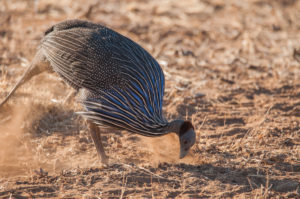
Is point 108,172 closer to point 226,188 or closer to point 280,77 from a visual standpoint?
point 226,188

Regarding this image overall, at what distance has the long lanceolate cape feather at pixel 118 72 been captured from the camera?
397 centimetres

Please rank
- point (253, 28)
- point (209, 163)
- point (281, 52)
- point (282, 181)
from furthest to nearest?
point (253, 28) < point (281, 52) < point (209, 163) < point (282, 181)

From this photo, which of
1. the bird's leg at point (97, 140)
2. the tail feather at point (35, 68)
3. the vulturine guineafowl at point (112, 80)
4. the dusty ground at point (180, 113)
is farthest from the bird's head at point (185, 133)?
the tail feather at point (35, 68)

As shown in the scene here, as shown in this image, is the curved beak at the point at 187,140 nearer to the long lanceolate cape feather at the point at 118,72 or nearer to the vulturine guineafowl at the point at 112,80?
the vulturine guineafowl at the point at 112,80

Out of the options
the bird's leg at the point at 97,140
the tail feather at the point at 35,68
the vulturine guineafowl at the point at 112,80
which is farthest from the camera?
the tail feather at the point at 35,68

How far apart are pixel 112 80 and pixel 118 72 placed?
97 mm

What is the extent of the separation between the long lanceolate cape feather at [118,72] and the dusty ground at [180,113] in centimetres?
53

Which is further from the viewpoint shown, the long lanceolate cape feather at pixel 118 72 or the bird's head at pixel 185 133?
the long lanceolate cape feather at pixel 118 72

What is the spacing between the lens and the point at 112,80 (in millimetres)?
4086

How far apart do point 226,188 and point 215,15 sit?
20.4 feet

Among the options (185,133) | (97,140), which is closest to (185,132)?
(185,133)

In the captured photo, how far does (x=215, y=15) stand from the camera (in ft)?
31.2

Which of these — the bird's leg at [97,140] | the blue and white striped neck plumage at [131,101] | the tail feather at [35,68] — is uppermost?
the tail feather at [35,68]

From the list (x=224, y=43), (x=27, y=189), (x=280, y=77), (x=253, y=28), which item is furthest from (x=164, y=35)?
(x=27, y=189)
